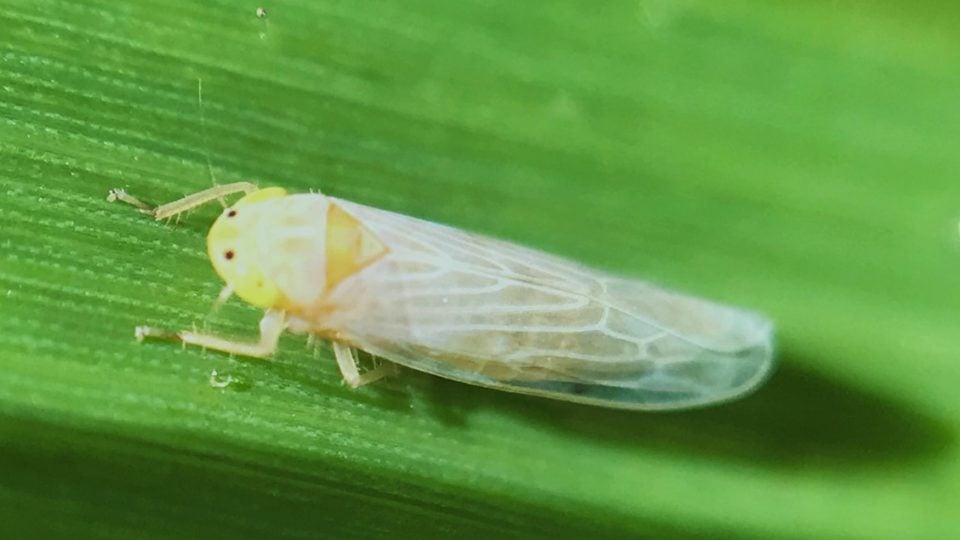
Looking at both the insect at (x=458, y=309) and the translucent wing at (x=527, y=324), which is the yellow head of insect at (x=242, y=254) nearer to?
the insect at (x=458, y=309)

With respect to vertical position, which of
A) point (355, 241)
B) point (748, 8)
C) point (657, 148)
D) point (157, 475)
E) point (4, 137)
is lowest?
point (157, 475)

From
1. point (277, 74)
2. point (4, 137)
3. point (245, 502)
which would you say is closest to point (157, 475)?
point (245, 502)

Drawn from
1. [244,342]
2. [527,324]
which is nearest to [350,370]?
[244,342]

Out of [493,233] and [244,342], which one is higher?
[493,233]

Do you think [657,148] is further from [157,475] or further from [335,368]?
[157,475]

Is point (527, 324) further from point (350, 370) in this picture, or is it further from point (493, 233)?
point (350, 370)

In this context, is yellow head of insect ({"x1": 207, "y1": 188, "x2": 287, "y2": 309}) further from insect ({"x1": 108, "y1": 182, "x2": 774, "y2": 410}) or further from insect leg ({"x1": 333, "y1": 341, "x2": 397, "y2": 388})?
insect leg ({"x1": 333, "y1": 341, "x2": 397, "y2": 388})

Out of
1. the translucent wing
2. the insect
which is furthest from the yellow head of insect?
the translucent wing
